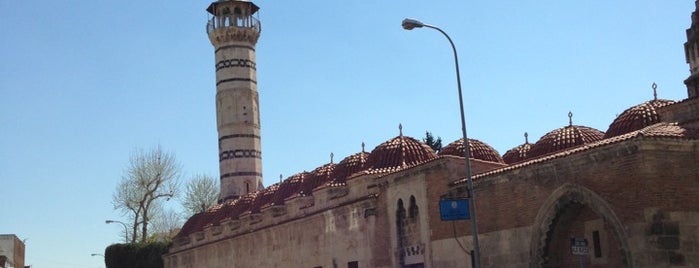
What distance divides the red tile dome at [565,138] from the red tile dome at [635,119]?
1755mm

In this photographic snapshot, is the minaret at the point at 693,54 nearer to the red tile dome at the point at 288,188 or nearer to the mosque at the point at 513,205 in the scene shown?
the mosque at the point at 513,205

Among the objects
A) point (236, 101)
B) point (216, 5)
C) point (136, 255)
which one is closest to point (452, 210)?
point (236, 101)

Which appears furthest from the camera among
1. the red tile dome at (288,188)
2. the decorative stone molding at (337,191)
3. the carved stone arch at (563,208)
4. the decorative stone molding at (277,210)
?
the red tile dome at (288,188)

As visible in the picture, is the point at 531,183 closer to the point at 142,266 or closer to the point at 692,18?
the point at 692,18

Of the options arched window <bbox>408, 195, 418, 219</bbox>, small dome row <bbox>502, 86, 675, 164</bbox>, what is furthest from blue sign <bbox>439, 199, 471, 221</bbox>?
small dome row <bbox>502, 86, 675, 164</bbox>

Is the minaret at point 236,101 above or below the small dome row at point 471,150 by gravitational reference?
above

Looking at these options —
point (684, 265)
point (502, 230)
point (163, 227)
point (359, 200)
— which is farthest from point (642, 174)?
point (163, 227)

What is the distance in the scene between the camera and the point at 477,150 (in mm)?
27844

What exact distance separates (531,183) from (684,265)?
14.3ft

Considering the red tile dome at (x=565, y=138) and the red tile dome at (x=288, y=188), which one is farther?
the red tile dome at (x=288, y=188)

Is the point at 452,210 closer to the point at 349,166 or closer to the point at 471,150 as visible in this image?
the point at 471,150

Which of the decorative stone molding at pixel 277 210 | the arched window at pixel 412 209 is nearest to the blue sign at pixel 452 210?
the arched window at pixel 412 209

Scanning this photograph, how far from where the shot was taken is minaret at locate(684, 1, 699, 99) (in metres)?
24.8

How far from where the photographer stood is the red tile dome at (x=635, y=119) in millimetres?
23281
